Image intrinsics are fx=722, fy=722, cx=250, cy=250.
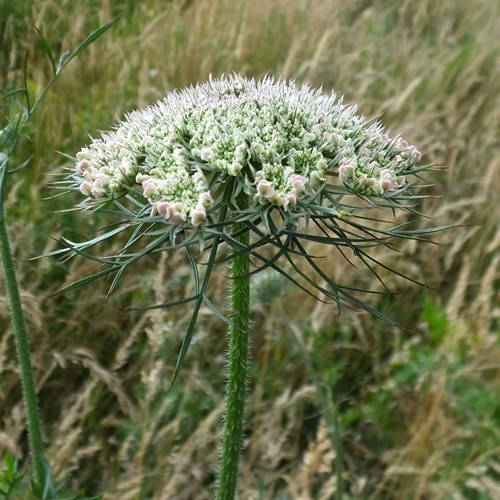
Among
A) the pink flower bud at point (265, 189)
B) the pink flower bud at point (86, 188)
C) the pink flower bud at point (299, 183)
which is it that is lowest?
the pink flower bud at point (265, 189)

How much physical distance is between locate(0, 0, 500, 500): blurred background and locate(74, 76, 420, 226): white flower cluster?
0.55 meters

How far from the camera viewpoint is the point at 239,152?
1.50 meters

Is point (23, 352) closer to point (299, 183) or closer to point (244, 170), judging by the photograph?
point (244, 170)

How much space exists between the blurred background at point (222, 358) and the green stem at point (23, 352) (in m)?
0.36

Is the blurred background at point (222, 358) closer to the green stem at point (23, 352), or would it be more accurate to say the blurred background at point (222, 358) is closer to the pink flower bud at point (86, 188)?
the green stem at point (23, 352)

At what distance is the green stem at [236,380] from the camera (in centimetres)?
169

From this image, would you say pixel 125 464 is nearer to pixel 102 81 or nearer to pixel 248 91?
pixel 248 91

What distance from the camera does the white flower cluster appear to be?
57.6 inches

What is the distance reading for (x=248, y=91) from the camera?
1763 mm

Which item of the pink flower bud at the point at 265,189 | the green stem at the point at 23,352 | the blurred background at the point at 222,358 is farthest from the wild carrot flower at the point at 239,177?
the blurred background at the point at 222,358

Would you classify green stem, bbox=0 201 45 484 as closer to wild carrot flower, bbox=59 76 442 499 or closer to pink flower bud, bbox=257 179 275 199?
wild carrot flower, bbox=59 76 442 499

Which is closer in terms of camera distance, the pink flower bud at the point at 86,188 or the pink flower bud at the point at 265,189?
the pink flower bud at the point at 265,189

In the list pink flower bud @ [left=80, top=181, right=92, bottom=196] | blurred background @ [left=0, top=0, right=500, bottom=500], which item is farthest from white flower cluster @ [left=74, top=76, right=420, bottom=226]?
blurred background @ [left=0, top=0, right=500, bottom=500]

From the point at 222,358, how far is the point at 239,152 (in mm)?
1877
